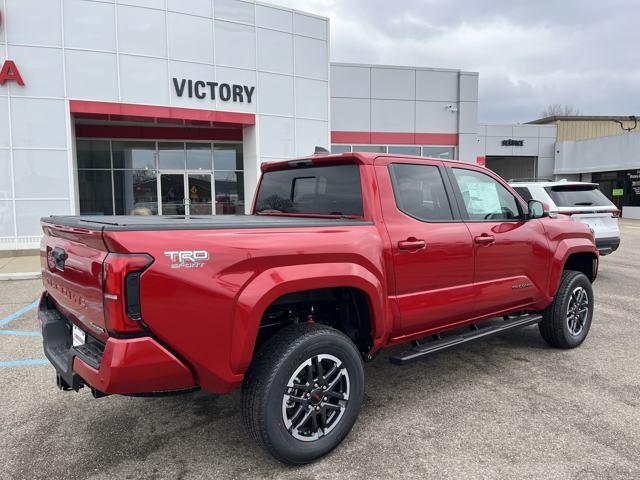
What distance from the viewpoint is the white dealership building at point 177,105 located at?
12328 millimetres

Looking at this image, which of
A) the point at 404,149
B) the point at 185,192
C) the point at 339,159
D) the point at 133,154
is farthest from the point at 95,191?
the point at 339,159

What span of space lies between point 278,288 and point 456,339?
180cm

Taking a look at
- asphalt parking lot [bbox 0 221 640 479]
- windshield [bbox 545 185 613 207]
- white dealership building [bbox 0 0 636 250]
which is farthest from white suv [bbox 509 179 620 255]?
white dealership building [bbox 0 0 636 250]

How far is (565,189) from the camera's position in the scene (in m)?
8.59

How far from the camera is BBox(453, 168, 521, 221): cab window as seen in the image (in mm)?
4027

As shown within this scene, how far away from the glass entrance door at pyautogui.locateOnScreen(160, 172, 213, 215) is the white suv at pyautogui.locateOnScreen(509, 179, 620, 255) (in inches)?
451

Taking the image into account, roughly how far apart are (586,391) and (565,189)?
5738 millimetres

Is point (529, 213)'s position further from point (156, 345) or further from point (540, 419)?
point (156, 345)

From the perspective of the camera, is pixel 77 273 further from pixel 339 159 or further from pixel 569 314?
pixel 569 314

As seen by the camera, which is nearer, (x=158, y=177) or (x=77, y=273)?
(x=77, y=273)

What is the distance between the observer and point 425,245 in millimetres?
3408

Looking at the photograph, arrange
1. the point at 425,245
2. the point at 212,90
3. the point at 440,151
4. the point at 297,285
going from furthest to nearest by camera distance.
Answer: the point at 440,151 < the point at 212,90 < the point at 425,245 < the point at 297,285

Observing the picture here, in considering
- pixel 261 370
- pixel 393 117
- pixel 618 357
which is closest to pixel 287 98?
pixel 393 117

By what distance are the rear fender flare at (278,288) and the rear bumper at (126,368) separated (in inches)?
12.0
